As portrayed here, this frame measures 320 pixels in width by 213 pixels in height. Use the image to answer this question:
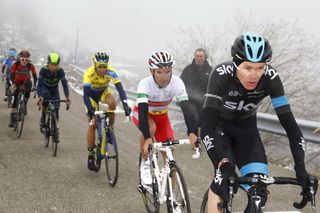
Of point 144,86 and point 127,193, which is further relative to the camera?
point 127,193

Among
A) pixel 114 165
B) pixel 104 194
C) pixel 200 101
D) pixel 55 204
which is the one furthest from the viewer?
pixel 200 101

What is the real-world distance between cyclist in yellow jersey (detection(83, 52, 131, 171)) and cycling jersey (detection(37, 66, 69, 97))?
165cm

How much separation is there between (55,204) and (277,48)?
39.0ft

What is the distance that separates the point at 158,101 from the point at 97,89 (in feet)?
6.70

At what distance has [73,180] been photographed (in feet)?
20.5

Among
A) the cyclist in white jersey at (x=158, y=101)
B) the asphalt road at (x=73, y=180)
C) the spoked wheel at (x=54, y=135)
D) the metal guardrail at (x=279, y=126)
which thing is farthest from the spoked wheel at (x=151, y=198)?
the metal guardrail at (x=279, y=126)

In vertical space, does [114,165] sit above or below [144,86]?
below

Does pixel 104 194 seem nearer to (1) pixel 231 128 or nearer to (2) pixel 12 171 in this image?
(2) pixel 12 171

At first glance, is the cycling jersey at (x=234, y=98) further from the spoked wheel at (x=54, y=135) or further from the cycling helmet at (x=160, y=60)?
the spoked wheel at (x=54, y=135)

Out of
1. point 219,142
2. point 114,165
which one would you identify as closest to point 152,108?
point 114,165

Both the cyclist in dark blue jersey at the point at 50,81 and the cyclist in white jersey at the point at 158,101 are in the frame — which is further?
the cyclist in dark blue jersey at the point at 50,81

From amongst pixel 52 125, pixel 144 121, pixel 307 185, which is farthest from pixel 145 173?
pixel 52 125

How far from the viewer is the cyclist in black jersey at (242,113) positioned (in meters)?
2.94

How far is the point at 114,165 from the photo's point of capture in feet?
19.9
